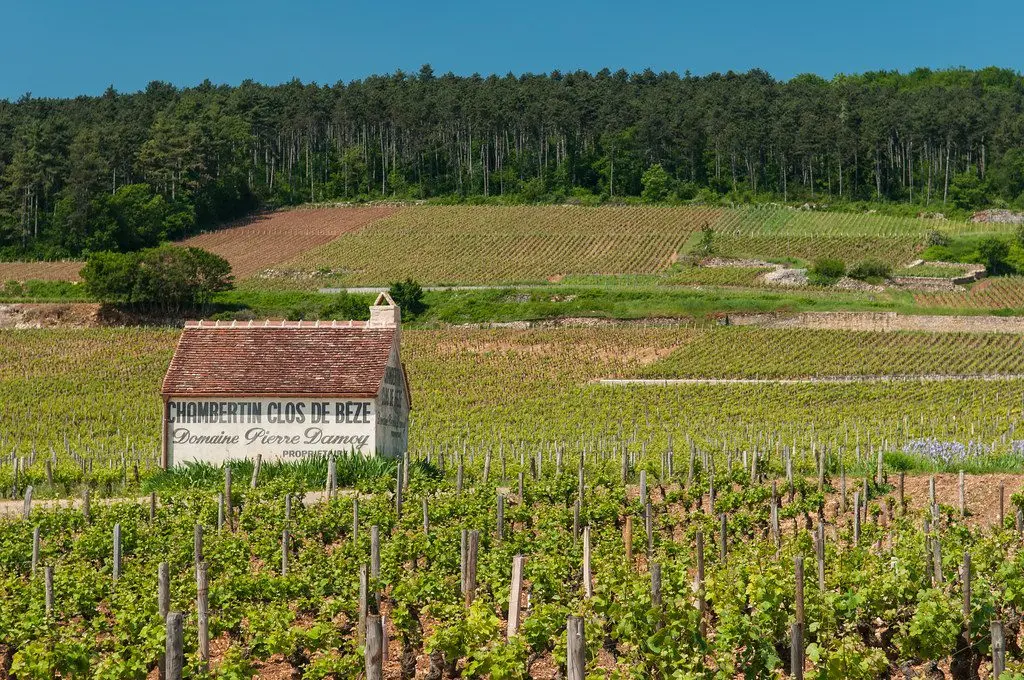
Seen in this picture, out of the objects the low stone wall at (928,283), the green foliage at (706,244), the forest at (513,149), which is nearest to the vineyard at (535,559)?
the low stone wall at (928,283)

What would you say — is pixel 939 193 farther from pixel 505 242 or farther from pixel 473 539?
pixel 473 539

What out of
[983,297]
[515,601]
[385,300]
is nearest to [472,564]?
[515,601]

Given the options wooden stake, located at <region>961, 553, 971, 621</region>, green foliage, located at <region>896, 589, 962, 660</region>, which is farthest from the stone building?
green foliage, located at <region>896, 589, 962, 660</region>

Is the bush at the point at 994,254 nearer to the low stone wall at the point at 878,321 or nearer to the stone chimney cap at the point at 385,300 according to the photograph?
the low stone wall at the point at 878,321

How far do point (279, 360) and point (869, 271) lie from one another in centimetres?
6240

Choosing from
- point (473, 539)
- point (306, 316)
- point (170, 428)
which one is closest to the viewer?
point (473, 539)

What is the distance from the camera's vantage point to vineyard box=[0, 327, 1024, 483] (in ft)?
155

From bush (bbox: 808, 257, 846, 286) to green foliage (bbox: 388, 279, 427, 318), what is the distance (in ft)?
80.0

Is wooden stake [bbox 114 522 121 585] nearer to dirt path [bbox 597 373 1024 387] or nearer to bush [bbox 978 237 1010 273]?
dirt path [bbox 597 373 1024 387]

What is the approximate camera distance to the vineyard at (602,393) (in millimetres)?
47188

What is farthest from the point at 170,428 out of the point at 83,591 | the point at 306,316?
the point at 306,316

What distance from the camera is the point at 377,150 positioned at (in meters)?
150

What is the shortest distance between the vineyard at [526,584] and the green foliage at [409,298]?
54.6 metres

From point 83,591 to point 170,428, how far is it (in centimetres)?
1592
